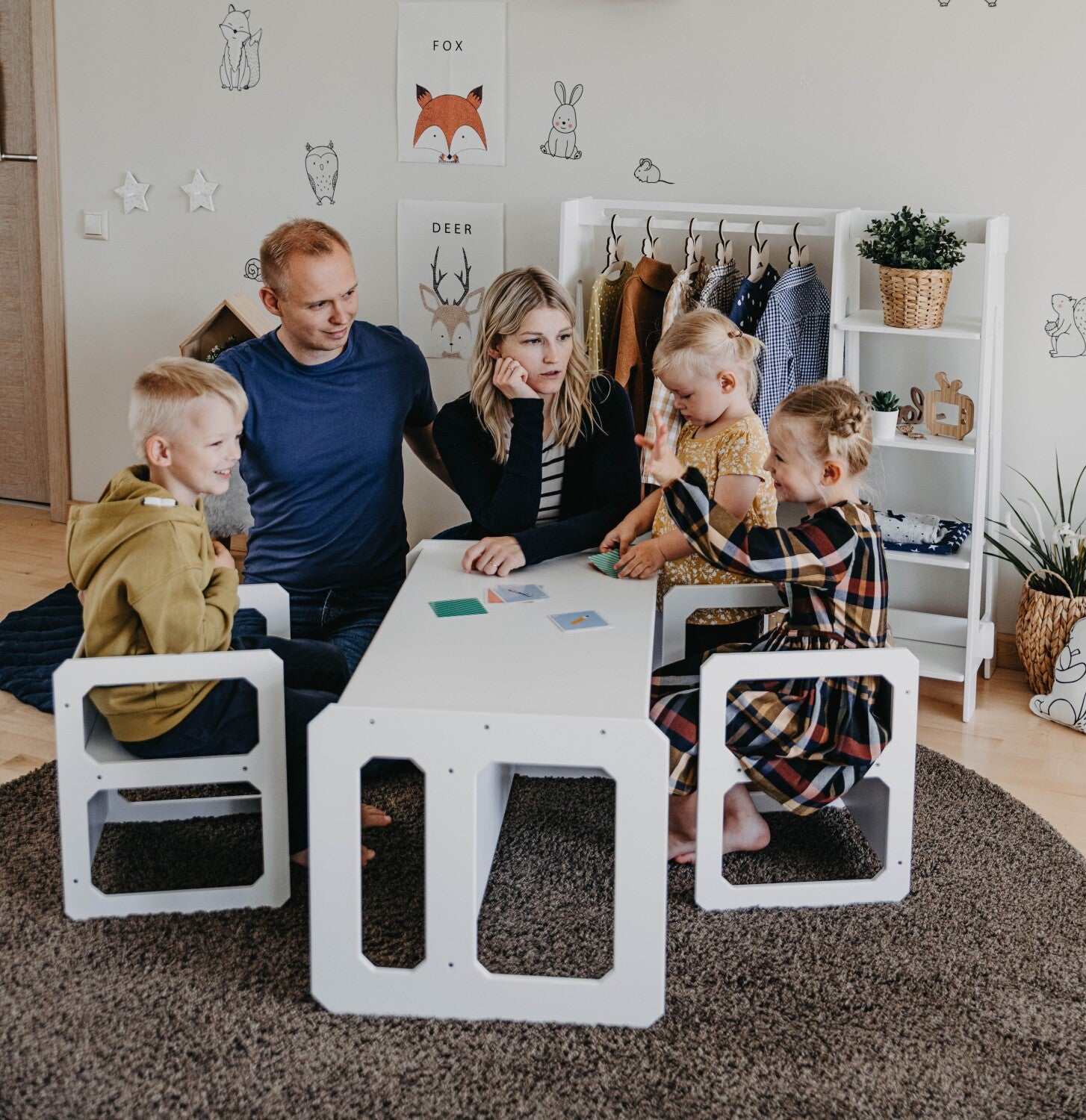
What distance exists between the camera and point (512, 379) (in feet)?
7.91

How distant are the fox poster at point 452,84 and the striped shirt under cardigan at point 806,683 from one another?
1.73 m

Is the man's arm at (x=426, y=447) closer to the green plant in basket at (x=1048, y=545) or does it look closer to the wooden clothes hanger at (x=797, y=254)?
the wooden clothes hanger at (x=797, y=254)

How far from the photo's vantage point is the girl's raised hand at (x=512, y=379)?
2412mm

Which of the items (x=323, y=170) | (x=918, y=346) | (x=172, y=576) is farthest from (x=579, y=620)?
(x=323, y=170)

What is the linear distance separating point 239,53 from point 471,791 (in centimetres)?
266

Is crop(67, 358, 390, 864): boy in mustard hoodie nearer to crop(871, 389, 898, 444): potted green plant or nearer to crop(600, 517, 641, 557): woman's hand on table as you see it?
crop(600, 517, 641, 557): woman's hand on table

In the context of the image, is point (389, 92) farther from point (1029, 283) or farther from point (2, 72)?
point (1029, 283)

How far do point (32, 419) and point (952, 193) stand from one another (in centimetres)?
293

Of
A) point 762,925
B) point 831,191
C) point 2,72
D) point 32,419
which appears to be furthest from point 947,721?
point 2,72

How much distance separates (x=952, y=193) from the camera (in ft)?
10.1

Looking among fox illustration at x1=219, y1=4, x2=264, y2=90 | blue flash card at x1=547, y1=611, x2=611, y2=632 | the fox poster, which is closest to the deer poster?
the fox poster

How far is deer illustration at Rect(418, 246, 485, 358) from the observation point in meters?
3.62

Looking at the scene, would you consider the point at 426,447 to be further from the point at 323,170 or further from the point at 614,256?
the point at 323,170

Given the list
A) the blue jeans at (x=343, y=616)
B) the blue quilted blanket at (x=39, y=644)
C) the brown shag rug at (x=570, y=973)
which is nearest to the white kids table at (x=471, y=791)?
the brown shag rug at (x=570, y=973)
